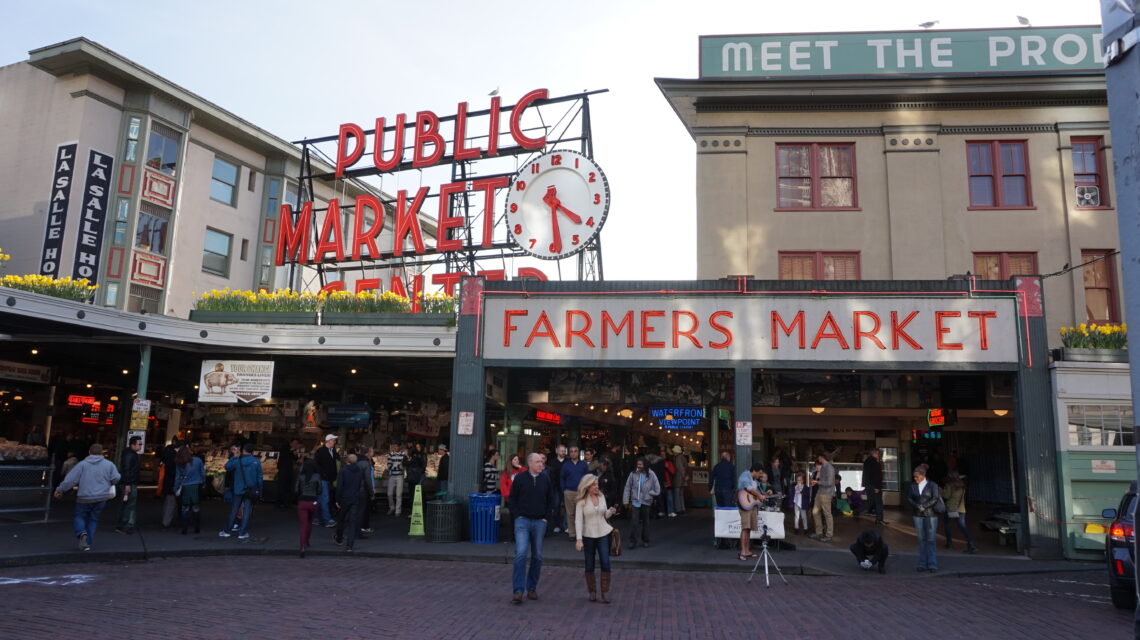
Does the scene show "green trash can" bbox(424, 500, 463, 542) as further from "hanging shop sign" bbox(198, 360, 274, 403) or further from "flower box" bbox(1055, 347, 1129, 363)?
"flower box" bbox(1055, 347, 1129, 363)

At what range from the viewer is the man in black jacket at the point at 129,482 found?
51.3 ft

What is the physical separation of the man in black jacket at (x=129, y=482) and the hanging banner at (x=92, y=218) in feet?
50.2

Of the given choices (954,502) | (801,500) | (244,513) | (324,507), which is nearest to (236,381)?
(324,507)

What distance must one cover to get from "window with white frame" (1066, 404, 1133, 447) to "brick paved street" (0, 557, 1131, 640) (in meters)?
3.40

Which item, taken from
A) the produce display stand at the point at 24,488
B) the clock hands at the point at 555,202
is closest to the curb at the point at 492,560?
the produce display stand at the point at 24,488

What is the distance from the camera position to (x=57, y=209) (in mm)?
27969

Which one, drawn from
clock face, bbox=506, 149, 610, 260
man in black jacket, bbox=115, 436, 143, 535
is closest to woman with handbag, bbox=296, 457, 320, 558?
man in black jacket, bbox=115, 436, 143, 535

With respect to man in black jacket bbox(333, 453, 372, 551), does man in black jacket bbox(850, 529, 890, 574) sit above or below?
below

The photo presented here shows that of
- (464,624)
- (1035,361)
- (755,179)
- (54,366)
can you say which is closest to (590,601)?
(464,624)

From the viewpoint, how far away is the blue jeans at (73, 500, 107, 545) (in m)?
13.1

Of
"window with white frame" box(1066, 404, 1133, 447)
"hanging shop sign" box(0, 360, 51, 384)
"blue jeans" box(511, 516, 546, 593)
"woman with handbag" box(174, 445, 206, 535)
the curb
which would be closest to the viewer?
"blue jeans" box(511, 516, 546, 593)

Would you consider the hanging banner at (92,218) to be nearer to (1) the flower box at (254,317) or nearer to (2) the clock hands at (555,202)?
(1) the flower box at (254,317)

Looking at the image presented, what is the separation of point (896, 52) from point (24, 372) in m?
26.0

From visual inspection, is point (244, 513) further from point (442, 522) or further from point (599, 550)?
point (599, 550)
